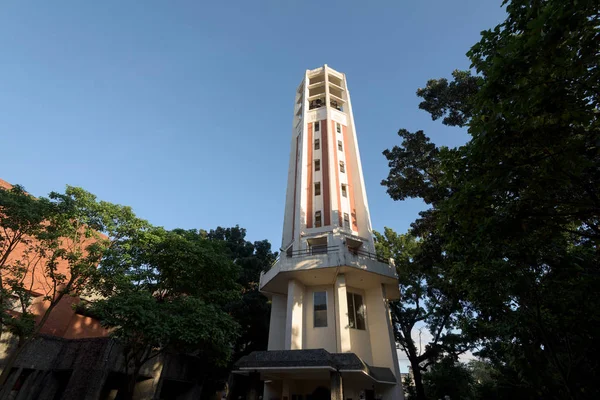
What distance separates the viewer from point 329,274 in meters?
19.8

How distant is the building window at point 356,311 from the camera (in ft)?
64.6

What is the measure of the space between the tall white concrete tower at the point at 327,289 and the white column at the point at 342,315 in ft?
0.19

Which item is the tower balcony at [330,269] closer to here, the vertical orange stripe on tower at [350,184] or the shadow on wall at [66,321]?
the vertical orange stripe on tower at [350,184]

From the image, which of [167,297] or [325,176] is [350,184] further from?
[167,297]

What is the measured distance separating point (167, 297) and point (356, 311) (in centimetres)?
1215

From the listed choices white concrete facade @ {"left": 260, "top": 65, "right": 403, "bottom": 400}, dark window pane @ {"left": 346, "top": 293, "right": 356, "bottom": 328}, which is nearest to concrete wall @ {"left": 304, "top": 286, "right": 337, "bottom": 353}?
white concrete facade @ {"left": 260, "top": 65, "right": 403, "bottom": 400}

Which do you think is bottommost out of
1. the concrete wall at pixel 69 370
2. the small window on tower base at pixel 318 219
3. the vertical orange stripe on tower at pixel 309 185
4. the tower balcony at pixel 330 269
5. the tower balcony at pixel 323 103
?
the concrete wall at pixel 69 370

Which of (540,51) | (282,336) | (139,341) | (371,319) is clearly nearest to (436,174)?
(371,319)

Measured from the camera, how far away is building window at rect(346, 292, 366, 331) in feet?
64.6

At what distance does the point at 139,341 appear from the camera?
16656 mm

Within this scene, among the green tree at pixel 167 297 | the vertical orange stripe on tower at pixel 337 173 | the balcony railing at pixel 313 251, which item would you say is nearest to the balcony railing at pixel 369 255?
the balcony railing at pixel 313 251

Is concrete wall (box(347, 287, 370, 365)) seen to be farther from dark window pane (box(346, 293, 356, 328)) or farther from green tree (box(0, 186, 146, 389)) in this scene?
green tree (box(0, 186, 146, 389))

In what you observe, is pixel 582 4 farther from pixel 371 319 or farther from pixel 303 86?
pixel 303 86

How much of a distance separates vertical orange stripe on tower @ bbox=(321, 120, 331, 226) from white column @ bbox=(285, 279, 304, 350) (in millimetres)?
5296
